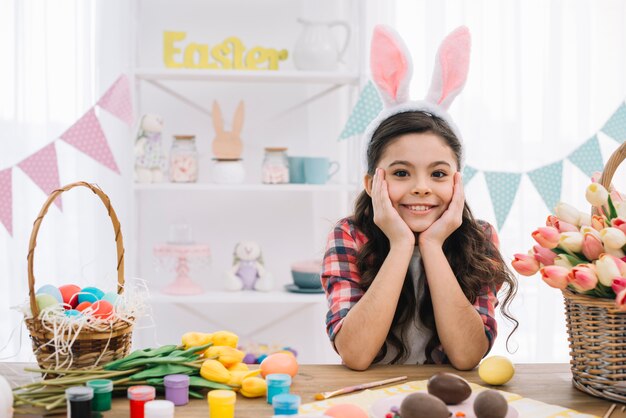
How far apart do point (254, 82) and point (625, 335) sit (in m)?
2.11

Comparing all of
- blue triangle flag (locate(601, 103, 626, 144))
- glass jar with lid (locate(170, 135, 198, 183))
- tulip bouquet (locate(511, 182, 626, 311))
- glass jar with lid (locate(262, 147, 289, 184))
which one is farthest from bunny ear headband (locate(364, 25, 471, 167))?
blue triangle flag (locate(601, 103, 626, 144))

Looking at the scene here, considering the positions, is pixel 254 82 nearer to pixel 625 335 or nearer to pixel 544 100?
pixel 544 100

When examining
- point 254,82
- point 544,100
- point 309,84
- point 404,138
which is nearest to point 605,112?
point 544,100

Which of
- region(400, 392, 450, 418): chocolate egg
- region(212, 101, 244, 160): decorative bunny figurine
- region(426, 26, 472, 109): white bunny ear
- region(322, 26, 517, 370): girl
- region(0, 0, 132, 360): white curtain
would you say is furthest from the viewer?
region(212, 101, 244, 160): decorative bunny figurine

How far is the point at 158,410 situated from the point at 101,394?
0.38 feet

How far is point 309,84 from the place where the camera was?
2965mm

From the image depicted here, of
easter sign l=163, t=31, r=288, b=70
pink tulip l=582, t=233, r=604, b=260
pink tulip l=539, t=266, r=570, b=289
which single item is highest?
easter sign l=163, t=31, r=288, b=70

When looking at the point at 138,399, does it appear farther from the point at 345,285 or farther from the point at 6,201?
the point at 6,201

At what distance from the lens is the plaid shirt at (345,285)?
1.43 meters

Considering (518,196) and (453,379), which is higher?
(518,196)

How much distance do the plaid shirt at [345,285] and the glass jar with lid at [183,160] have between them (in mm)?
1233

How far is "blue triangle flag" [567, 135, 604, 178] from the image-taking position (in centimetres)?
271

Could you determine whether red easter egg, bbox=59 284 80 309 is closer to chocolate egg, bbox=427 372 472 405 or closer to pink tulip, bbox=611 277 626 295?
chocolate egg, bbox=427 372 472 405

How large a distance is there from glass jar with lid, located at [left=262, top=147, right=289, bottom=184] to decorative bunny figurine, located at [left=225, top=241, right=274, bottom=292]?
0.25 m
